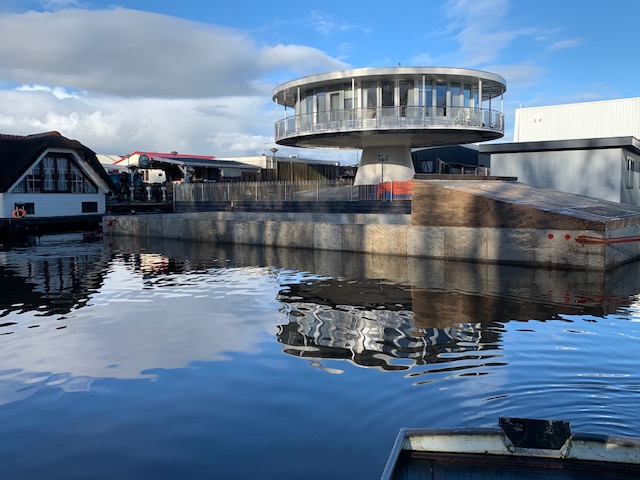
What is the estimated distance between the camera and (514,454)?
4.57 meters

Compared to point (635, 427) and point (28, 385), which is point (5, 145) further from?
point (635, 427)

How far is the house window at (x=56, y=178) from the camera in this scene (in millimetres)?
38444

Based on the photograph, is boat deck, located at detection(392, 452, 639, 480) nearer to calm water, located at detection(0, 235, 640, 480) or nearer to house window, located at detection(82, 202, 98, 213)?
calm water, located at detection(0, 235, 640, 480)

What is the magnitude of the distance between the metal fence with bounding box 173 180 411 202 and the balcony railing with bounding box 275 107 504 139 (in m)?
3.92

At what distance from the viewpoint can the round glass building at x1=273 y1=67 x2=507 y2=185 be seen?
34406mm

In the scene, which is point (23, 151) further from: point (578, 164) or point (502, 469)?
point (502, 469)

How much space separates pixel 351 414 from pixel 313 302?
697 cm

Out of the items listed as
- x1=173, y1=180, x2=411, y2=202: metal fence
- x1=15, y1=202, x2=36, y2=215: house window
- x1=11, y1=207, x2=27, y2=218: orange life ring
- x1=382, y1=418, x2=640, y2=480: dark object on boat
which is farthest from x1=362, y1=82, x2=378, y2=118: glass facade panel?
x1=382, y1=418, x2=640, y2=480: dark object on boat

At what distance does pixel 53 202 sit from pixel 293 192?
18.4 metres

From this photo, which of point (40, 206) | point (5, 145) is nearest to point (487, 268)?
point (40, 206)

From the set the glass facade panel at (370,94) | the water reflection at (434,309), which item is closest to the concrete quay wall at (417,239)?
the water reflection at (434,309)

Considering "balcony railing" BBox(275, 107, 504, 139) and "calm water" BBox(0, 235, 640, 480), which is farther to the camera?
"balcony railing" BBox(275, 107, 504, 139)

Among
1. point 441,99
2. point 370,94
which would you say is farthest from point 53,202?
point 441,99

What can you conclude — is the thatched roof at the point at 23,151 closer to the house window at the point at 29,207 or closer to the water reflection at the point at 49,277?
the house window at the point at 29,207
